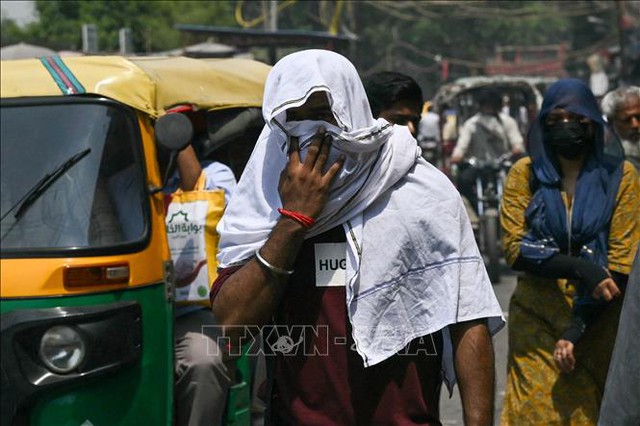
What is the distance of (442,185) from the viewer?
294cm

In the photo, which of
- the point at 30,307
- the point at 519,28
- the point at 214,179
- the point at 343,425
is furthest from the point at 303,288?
the point at 519,28

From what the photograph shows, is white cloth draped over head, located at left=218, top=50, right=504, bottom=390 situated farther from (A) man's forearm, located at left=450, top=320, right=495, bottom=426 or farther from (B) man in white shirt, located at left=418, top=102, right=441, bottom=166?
(B) man in white shirt, located at left=418, top=102, right=441, bottom=166

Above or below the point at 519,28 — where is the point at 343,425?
below

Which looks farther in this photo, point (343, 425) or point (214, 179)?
point (214, 179)

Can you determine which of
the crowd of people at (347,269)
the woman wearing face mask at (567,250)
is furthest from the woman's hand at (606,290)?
the crowd of people at (347,269)

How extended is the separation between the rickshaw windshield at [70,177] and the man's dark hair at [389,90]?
937 millimetres

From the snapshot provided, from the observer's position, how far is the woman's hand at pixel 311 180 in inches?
109

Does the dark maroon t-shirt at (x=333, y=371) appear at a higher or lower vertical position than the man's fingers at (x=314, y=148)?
lower

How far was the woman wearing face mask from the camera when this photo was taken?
14.7ft

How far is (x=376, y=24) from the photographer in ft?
186

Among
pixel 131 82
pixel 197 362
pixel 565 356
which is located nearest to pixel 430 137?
pixel 197 362

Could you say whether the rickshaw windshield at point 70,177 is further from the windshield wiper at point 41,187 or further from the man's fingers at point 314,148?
the man's fingers at point 314,148

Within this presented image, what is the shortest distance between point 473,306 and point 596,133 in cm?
189

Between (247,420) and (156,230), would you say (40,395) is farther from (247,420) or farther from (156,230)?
(247,420)
